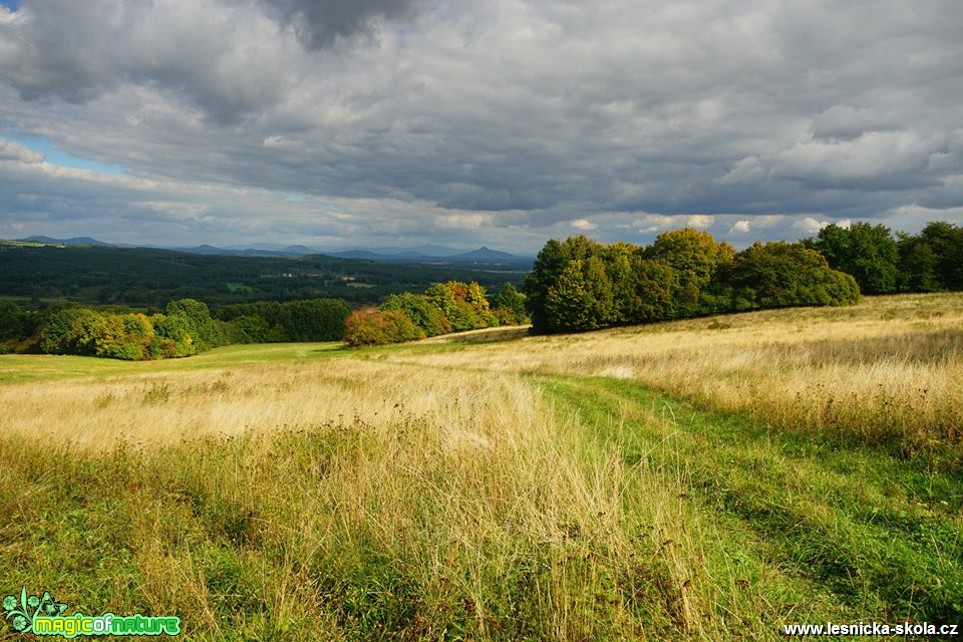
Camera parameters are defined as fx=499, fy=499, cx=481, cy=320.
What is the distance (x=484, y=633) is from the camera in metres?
3.28

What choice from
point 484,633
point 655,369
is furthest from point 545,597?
point 655,369

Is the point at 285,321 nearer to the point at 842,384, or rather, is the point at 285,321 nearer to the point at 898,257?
the point at 898,257

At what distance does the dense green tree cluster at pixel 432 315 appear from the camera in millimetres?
69625

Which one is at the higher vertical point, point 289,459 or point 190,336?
point 289,459

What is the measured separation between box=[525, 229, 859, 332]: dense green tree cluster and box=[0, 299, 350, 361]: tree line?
67154 millimetres

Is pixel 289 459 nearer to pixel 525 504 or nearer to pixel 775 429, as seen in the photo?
pixel 525 504

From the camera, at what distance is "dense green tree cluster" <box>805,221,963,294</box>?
5819 centimetres

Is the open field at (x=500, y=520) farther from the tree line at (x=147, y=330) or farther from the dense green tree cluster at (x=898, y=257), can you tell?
the tree line at (x=147, y=330)

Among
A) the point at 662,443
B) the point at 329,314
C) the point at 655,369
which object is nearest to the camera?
the point at 662,443

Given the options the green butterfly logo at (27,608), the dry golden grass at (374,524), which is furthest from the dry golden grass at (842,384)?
the green butterfly logo at (27,608)

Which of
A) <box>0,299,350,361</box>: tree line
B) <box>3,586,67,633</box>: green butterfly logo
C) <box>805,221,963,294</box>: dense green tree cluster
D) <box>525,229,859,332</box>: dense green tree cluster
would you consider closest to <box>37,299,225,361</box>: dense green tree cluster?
<box>0,299,350,361</box>: tree line

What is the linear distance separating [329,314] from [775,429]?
423ft

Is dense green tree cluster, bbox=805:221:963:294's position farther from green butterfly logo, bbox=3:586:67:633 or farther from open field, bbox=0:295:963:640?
green butterfly logo, bbox=3:586:67:633

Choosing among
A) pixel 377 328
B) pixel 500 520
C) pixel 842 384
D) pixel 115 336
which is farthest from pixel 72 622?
pixel 115 336
